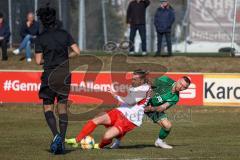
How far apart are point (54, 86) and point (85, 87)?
36.0 ft

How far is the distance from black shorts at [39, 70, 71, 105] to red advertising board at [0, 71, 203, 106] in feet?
33.9

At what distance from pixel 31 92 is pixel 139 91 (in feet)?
36.1

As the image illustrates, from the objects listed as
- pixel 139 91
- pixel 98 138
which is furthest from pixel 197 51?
pixel 139 91

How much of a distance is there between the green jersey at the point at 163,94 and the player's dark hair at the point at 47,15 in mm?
2507

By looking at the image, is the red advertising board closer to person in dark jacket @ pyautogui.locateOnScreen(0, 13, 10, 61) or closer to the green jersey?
person in dark jacket @ pyautogui.locateOnScreen(0, 13, 10, 61)

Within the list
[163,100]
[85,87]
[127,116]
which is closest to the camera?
[127,116]

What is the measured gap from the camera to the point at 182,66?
90.6ft

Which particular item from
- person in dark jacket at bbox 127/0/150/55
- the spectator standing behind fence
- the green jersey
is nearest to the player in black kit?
the green jersey

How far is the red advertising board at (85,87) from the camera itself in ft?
78.1

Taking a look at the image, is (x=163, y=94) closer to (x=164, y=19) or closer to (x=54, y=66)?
(x=54, y=66)

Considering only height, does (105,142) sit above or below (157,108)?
below

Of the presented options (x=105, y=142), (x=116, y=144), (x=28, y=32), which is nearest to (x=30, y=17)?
(x=28, y=32)

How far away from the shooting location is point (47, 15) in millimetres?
12891

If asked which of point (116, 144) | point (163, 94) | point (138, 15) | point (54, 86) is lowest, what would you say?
point (116, 144)
